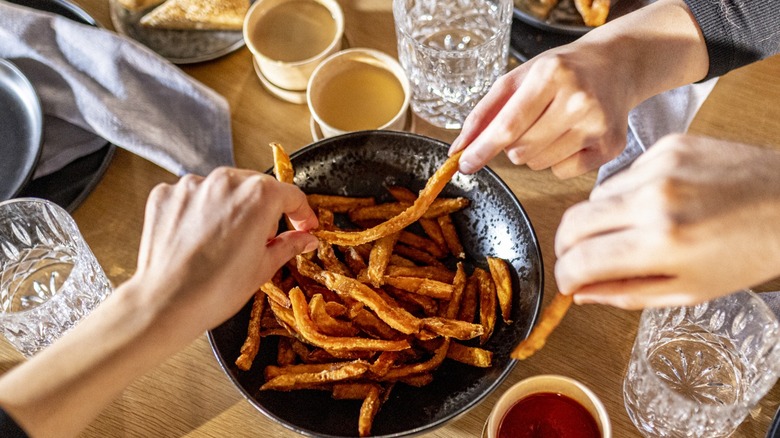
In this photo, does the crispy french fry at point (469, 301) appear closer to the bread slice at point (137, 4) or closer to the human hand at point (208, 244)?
the human hand at point (208, 244)

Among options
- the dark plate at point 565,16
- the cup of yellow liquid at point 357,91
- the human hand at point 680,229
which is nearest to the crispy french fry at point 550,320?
the human hand at point 680,229

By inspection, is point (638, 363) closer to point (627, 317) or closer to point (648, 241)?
point (627, 317)

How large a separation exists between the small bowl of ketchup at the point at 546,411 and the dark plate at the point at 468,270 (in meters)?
0.04

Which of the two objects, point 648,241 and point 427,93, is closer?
point 648,241

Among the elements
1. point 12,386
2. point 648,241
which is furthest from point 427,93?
point 12,386

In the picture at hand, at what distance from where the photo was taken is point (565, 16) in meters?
1.52

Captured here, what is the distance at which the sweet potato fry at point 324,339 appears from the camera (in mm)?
1129

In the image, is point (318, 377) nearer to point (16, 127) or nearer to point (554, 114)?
point (554, 114)

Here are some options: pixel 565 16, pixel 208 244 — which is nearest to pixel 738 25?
pixel 565 16

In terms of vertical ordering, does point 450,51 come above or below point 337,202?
above

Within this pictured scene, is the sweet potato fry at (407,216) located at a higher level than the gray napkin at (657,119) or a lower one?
higher

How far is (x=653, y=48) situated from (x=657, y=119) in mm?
251

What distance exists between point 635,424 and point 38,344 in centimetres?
105

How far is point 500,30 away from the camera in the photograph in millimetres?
1399
